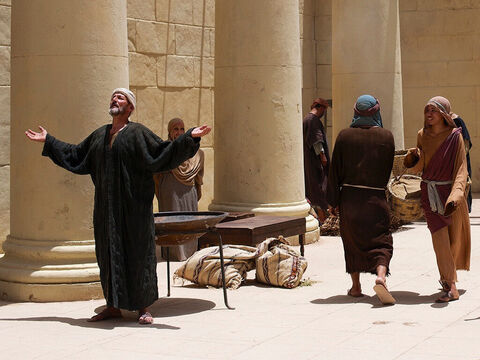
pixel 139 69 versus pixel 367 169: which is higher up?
pixel 139 69

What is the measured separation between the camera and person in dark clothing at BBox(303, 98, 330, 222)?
12.9 metres

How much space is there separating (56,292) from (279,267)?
6.51ft

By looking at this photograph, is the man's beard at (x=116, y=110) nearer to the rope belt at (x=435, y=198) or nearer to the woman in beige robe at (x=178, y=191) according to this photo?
the rope belt at (x=435, y=198)

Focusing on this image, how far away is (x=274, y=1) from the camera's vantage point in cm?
1120

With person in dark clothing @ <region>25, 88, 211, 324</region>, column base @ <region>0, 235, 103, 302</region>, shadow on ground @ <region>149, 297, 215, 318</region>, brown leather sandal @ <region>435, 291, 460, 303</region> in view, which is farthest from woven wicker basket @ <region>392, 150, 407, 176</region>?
person in dark clothing @ <region>25, 88, 211, 324</region>

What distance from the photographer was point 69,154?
7602mm

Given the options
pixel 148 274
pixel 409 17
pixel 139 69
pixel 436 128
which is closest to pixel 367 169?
pixel 436 128

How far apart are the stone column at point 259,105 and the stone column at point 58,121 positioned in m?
3.10

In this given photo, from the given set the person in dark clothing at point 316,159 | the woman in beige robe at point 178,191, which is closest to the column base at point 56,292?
the woman in beige robe at point 178,191

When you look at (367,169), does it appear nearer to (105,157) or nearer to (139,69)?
(105,157)

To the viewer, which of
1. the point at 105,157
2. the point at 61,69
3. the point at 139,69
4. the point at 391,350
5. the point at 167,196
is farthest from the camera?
the point at 139,69

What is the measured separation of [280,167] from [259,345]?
4.96m

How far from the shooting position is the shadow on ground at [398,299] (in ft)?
26.3

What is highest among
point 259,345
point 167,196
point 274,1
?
point 274,1
